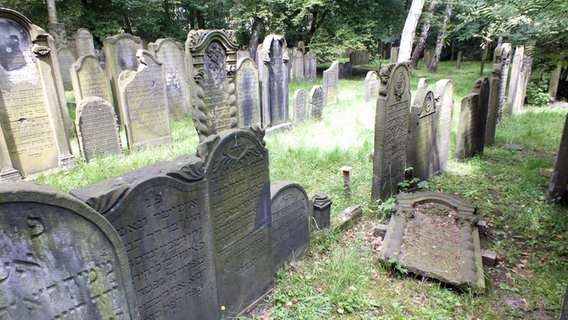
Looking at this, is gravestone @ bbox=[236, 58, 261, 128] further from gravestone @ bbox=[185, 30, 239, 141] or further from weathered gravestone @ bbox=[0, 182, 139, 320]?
weathered gravestone @ bbox=[0, 182, 139, 320]

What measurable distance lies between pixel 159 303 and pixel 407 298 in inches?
89.3

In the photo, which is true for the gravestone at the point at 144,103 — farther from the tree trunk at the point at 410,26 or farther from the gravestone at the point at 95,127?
the tree trunk at the point at 410,26

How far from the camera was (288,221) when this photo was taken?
380 cm

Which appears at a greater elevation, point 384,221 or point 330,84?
point 330,84

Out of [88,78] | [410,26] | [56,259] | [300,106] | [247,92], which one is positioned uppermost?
[410,26]

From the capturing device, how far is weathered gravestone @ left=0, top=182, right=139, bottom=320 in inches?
59.5

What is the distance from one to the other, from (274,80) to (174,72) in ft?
10.3

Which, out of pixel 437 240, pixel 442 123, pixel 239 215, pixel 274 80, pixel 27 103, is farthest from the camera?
pixel 274 80

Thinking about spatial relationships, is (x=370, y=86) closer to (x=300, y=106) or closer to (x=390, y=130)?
(x=300, y=106)

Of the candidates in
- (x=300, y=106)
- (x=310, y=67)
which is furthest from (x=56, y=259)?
(x=310, y=67)

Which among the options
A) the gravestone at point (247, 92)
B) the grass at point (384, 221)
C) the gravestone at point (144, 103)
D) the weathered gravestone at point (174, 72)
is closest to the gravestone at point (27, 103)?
the grass at point (384, 221)

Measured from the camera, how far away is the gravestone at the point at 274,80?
8.62 meters

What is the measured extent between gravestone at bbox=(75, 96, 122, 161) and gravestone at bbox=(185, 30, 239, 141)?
2.20 meters

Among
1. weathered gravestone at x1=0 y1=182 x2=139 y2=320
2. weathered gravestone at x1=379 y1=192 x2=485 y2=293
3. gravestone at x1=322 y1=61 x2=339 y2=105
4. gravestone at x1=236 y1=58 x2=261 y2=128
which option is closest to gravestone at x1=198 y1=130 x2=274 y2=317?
weathered gravestone at x1=0 y1=182 x2=139 y2=320
